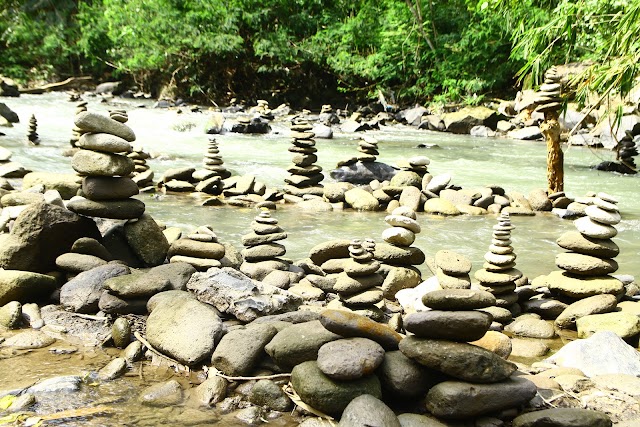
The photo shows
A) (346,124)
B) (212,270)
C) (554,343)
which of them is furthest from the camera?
(346,124)

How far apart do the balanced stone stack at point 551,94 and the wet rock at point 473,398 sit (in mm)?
6617

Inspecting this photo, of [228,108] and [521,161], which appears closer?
[521,161]

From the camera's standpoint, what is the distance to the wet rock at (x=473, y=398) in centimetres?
254

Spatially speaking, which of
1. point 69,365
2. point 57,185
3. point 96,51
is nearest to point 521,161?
point 57,185

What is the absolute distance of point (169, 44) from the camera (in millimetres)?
24125

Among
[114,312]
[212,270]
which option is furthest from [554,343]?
[114,312]

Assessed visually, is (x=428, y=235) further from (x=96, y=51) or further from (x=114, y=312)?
(x=96, y=51)

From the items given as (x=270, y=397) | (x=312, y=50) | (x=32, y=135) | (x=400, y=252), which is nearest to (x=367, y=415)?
(x=270, y=397)

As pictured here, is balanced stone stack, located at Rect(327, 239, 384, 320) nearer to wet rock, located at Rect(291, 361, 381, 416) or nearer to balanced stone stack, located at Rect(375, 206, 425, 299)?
balanced stone stack, located at Rect(375, 206, 425, 299)

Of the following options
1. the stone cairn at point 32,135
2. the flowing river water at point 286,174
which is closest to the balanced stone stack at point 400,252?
the flowing river water at point 286,174

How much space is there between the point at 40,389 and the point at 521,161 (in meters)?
12.5

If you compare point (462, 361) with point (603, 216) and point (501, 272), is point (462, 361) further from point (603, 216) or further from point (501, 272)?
point (603, 216)

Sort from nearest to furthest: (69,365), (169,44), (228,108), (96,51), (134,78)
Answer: (69,365) → (228,108) → (169,44) → (134,78) → (96,51)

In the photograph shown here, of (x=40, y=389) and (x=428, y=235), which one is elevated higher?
(x=40, y=389)
